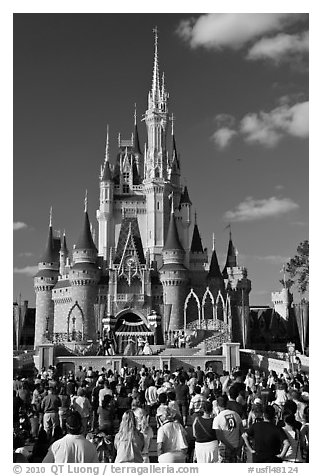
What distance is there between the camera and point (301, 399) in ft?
39.2

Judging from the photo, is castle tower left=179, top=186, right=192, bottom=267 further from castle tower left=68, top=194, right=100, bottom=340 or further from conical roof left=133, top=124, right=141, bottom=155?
castle tower left=68, top=194, right=100, bottom=340

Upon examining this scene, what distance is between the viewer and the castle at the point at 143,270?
190ft

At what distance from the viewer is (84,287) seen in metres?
59.2

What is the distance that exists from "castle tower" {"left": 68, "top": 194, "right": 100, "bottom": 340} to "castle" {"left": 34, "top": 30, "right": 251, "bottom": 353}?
0.10 m

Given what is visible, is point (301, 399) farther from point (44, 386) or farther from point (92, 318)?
point (92, 318)

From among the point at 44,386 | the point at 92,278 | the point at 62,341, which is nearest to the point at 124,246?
the point at 92,278

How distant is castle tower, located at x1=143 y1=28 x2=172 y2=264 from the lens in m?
66.2

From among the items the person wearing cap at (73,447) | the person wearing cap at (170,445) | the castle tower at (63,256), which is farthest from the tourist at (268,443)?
the castle tower at (63,256)

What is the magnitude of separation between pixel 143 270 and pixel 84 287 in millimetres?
5923

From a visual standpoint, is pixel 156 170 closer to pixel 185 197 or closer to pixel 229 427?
pixel 185 197

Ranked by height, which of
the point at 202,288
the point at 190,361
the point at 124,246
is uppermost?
the point at 124,246

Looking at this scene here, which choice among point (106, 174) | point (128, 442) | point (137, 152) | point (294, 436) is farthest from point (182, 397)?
point (137, 152)
